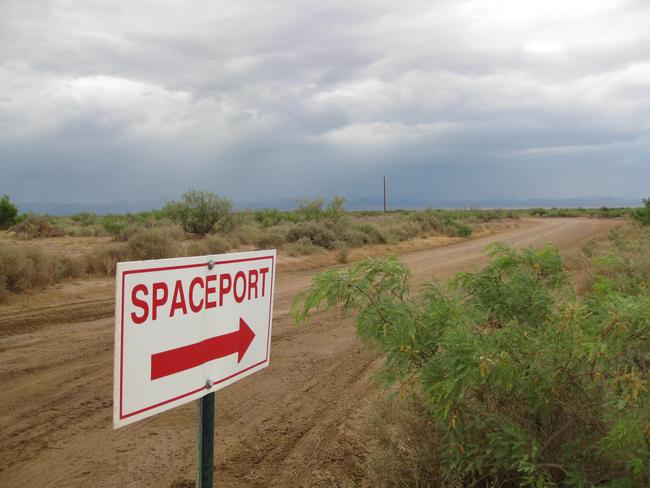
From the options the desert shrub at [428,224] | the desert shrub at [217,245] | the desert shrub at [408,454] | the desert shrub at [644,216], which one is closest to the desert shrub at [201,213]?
the desert shrub at [217,245]

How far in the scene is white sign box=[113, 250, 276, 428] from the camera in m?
1.96

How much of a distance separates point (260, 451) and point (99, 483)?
1.39 m

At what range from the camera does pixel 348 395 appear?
21.1 ft

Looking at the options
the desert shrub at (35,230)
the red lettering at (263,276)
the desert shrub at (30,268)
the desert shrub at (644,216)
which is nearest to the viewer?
the red lettering at (263,276)

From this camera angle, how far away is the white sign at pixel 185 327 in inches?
77.3

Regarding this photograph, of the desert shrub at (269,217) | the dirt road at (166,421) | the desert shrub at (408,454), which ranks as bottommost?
the dirt road at (166,421)

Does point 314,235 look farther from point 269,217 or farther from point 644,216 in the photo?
point 644,216

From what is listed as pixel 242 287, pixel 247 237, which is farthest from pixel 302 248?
pixel 242 287

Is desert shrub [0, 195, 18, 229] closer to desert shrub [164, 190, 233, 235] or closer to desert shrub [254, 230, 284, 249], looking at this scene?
desert shrub [164, 190, 233, 235]

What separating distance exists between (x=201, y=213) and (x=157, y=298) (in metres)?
22.4

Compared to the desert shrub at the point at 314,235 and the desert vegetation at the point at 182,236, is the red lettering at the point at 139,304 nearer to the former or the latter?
the desert vegetation at the point at 182,236

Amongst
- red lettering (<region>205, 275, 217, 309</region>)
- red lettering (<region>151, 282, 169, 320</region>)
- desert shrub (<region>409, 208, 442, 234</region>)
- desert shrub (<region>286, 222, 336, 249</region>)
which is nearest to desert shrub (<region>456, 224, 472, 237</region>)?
desert shrub (<region>409, 208, 442, 234</region>)

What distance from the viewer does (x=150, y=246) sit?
15.8 metres

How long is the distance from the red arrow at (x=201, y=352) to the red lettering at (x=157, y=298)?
Result: 16cm
